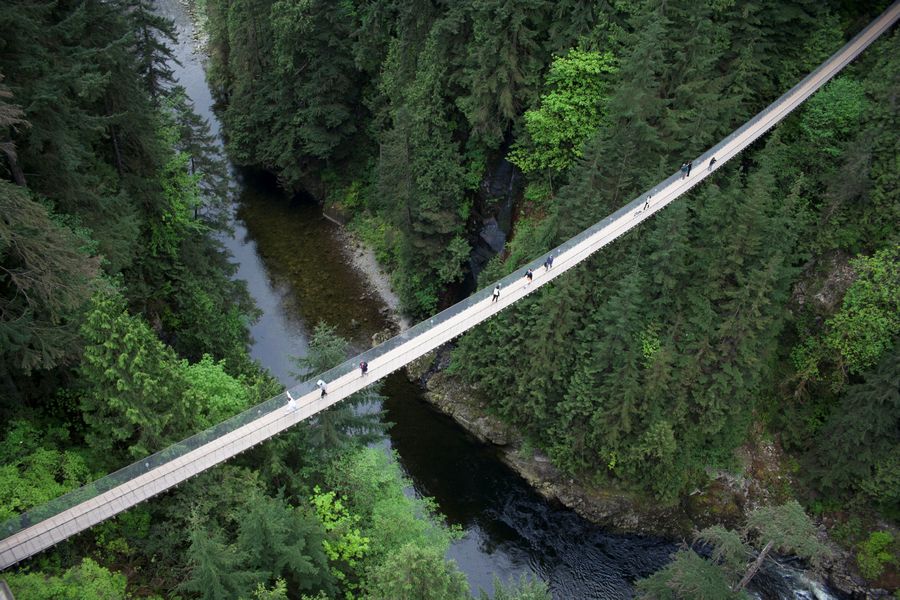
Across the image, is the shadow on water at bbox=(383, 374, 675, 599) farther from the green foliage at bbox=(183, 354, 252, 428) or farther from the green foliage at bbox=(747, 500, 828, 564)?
the green foliage at bbox=(183, 354, 252, 428)

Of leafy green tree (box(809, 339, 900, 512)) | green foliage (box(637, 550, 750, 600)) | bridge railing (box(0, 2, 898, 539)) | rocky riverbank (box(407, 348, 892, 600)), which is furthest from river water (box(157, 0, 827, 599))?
green foliage (box(637, 550, 750, 600))

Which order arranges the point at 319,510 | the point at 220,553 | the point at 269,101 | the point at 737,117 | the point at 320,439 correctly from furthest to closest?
the point at 269,101 < the point at 737,117 < the point at 320,439 < the point at 319,510 < the point at 220,553

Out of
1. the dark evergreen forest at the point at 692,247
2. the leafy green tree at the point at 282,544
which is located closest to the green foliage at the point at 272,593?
the leafy green tree at the point at 282,544

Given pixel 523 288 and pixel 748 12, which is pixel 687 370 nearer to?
pixel 523 288

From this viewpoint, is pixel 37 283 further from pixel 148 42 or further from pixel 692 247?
pixel 692 247

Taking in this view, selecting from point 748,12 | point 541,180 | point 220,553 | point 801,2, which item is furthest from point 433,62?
point 220,553
